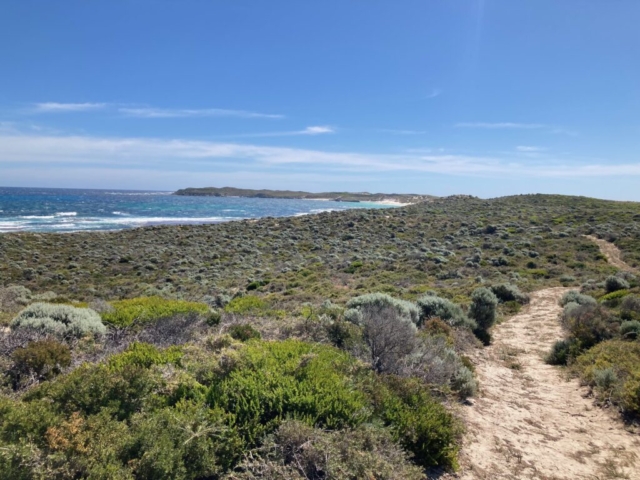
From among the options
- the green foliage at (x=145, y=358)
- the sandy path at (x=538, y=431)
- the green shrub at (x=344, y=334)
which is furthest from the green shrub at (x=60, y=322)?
the sandy path at (x=538, y=431)

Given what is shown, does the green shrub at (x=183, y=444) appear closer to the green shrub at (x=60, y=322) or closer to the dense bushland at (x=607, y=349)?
the green shrub at (x=60, y=322)

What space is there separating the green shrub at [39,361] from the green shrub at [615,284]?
15.7 meters

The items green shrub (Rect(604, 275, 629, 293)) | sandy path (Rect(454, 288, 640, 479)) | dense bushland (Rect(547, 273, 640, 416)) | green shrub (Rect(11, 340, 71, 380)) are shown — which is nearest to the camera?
sandy path (Rect(454, 288, 640, 479))

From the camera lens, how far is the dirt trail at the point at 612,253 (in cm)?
1979

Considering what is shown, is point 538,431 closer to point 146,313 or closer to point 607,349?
point 607,349

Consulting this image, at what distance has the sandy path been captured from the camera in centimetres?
431

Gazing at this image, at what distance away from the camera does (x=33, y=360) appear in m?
4.75

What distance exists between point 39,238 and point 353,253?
27.3m

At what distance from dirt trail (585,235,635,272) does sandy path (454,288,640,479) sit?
1575cm

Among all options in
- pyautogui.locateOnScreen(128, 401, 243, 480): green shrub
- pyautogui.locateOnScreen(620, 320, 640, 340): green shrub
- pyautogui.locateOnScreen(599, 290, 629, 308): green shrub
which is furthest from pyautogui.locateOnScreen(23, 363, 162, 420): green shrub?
pyautogui.locateOnScreen(599, 290, 629, 308): green shrub

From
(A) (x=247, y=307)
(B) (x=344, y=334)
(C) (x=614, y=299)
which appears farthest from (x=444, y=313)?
(C) (x=614, y=299)

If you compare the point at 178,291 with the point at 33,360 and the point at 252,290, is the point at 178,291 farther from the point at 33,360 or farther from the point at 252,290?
the point at 33,360

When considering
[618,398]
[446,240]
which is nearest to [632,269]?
[446,240]

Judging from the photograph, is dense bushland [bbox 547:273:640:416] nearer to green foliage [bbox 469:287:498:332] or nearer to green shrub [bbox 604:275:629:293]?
green shrub [bbox 604:275:629:293]
